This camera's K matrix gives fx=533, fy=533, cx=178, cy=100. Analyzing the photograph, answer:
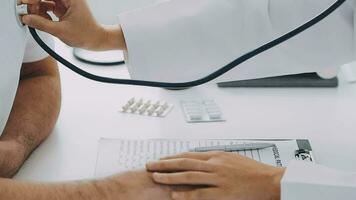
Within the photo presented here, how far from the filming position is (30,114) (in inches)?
44.9

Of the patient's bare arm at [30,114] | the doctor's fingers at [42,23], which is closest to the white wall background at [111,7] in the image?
the patient's bare arm at [30,114]

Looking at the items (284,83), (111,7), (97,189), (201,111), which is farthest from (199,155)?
(111,7)

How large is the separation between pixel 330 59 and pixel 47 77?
65 centimetres

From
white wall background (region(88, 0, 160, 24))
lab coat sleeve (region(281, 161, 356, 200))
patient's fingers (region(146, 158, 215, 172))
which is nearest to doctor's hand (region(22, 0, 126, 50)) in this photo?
patient's fingers (region(146, 158, 215, 172))

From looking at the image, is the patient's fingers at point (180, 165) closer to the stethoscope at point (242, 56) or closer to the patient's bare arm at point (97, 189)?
the patient's bare arm at point (97, 189)

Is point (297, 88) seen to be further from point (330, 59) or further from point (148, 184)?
point (148, 184)

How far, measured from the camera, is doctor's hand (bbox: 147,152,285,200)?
2.94 ft

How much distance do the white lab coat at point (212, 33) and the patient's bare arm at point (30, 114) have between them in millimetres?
218

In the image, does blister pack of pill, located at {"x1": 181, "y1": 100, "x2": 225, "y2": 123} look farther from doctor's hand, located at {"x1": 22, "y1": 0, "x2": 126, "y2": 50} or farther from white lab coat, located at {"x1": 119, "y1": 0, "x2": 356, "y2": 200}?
doctor's hand, located at {"x1": 22, "y1": 0, "x2": 126, "y2": 50}

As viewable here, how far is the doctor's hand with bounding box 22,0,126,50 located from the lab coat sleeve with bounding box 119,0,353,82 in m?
0.04

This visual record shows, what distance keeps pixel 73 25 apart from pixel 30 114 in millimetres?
238

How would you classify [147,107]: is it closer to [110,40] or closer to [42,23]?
[110,40]

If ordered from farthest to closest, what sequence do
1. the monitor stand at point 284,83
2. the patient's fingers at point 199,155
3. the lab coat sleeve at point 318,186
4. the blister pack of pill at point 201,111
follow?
1. the monitor stand at point 284,83
2. the blister pack of pill at point 201,111
3. the patient's fingers at point 199,155
4. the lab coat sleeve at point 318,186

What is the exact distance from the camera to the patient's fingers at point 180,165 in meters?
0.93
